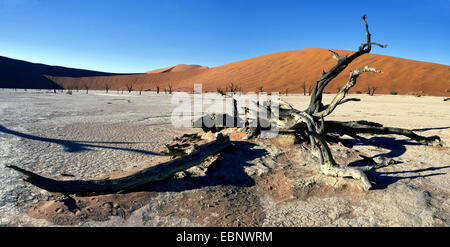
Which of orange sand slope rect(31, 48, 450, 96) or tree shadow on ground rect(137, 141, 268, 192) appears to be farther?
orange sand slope rect(31, 48, 450, 96)

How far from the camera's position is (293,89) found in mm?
41094

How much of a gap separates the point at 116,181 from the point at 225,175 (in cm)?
137

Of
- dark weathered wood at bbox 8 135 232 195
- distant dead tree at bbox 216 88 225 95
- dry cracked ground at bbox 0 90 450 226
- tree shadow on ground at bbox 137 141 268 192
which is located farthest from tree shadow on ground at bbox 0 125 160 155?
distant dead tree at bbox 216 88 225 95

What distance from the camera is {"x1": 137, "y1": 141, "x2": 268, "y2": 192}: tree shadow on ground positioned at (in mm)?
2830

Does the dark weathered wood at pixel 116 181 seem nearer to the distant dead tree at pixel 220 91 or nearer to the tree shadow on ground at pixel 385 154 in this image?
the tree shadow on ground at pixel 385 154

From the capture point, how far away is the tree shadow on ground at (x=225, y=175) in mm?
2830

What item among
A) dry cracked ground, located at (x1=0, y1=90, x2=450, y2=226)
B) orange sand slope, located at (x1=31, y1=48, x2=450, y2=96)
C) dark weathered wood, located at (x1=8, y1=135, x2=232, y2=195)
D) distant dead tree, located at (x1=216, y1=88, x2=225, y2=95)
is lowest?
dry cracked ground, located at (x1=0, y1=90, x2=450, y2=226)

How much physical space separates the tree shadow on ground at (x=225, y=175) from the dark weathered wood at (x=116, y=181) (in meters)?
0.12

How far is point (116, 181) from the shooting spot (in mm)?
2541

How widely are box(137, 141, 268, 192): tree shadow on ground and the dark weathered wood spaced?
12 cm

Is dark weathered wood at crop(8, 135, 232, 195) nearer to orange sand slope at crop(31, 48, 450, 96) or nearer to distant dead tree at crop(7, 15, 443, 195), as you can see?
distant dead tree at crop(7, 15, 443, 195)
